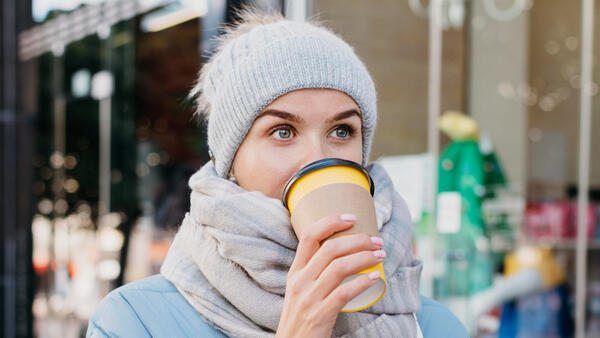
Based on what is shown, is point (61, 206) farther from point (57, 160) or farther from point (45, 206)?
point (57, 160)

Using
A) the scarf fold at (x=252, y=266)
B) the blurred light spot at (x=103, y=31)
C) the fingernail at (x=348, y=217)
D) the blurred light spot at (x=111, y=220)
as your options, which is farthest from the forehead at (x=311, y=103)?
the blurred light spot at (x=103, y=31)

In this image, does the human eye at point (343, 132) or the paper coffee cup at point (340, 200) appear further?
the human eye at point (343, 132)

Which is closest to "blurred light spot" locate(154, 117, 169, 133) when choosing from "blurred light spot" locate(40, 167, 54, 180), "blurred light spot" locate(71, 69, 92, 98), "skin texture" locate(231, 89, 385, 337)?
"blurred light spot" locate(71, 69, 92, 98)

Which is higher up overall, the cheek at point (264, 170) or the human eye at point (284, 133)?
the human eye at point (284, 133)

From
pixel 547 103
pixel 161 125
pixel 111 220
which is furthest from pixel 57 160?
pixel 547 103

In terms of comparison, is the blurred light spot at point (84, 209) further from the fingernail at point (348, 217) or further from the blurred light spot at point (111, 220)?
the fingernail at point (348, 217)

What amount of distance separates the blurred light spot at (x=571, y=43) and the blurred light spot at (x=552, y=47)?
0.07 m

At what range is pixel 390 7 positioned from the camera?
15.6ft

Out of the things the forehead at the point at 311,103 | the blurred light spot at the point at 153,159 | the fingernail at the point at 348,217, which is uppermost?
the forehead at the point at 311,103

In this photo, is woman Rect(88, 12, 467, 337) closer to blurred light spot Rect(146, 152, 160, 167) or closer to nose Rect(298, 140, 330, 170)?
nose Rect(298, 140, 330, 170)

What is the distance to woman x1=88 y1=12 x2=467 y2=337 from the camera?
4.69 ft

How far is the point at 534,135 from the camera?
16.9 feet

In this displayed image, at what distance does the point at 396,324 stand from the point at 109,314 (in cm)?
58

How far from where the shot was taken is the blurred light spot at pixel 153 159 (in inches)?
275
